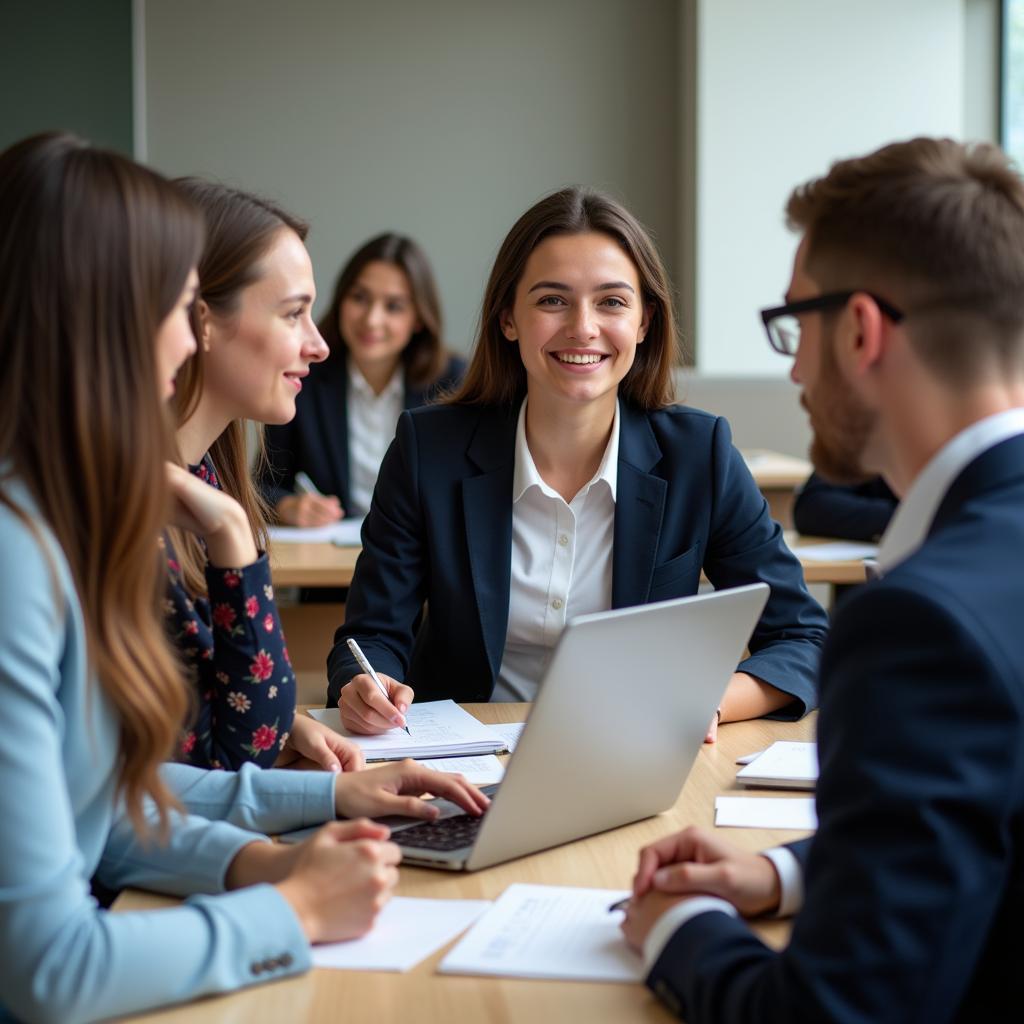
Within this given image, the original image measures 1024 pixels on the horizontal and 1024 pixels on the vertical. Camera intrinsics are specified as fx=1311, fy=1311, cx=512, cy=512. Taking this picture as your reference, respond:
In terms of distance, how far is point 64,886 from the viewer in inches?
38.6

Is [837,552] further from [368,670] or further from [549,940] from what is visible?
[549,940]

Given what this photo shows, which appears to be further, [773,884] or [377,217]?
[377,217]

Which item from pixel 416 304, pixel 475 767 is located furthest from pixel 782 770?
pixel 416 304

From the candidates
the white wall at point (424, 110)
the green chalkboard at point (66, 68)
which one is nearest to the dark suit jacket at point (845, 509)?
the white wall at point (424, 110)

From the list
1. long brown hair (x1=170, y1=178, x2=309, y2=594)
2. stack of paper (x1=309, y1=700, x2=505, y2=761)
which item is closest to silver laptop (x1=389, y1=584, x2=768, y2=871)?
stack of paper (x1=309, y1=700, x2=505, y2=761)

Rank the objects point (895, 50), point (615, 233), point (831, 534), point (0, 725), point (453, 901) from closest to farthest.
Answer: point (0, 725), point (453, 901), point (615, 233), point (831, 534), point (895, 50)

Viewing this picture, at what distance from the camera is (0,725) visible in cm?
97

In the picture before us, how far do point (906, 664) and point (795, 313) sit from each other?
0.41 meters

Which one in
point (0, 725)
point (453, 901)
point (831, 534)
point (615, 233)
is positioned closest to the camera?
point (0, 725)

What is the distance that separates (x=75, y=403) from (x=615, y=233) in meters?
1.31

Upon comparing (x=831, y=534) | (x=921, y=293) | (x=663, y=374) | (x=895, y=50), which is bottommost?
(x=831, y=534)

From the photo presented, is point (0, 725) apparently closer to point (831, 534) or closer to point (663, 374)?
point (663, 374)

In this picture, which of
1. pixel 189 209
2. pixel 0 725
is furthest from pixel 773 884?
pixel 189 209

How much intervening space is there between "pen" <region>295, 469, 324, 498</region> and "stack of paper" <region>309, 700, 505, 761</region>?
6.76ft
